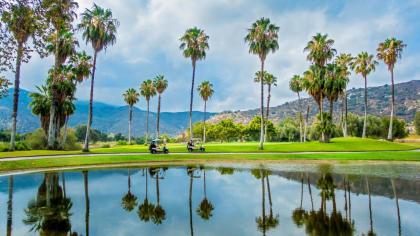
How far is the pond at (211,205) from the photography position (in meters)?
11.6

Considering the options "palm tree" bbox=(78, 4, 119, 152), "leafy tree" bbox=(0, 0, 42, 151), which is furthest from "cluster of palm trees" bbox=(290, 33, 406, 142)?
"leafy tree" bbox=(0, 0, 42, 151)

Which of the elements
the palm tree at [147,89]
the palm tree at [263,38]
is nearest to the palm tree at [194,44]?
the palm tree at [263,38]

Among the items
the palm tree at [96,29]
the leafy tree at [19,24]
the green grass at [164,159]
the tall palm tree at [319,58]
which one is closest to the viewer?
the leafy tree at [19,24]

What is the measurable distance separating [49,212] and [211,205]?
23.5 ft

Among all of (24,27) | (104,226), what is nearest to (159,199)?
(104,226)

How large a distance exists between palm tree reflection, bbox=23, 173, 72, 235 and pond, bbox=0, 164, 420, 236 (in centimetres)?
3

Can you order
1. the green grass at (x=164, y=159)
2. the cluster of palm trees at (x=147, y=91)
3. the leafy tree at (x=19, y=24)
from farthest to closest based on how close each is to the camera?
the cluster of palm trees at (x=147, y=91) < the green grass at (x=164, y=159) < the leafy tree at (x=19, y=24)

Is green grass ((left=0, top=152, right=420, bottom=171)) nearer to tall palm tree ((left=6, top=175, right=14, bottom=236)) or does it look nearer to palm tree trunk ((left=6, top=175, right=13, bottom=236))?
tall palm tree ((left=6, top=175, right=14, bottom=236))

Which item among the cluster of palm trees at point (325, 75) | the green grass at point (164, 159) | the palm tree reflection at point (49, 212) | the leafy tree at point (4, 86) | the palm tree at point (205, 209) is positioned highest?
the cluster of palm trees at point (325, 75)

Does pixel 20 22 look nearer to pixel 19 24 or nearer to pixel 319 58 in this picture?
pixel 19 24

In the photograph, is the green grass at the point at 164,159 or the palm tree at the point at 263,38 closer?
the green grass at the point at 164,159

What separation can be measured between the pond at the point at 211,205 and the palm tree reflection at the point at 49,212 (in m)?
0.03

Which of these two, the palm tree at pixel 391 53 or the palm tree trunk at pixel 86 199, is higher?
the palm tree at pixel 391 53

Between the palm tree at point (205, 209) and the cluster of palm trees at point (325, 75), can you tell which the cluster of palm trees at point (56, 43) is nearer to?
the palm tree at point (205, 209)
